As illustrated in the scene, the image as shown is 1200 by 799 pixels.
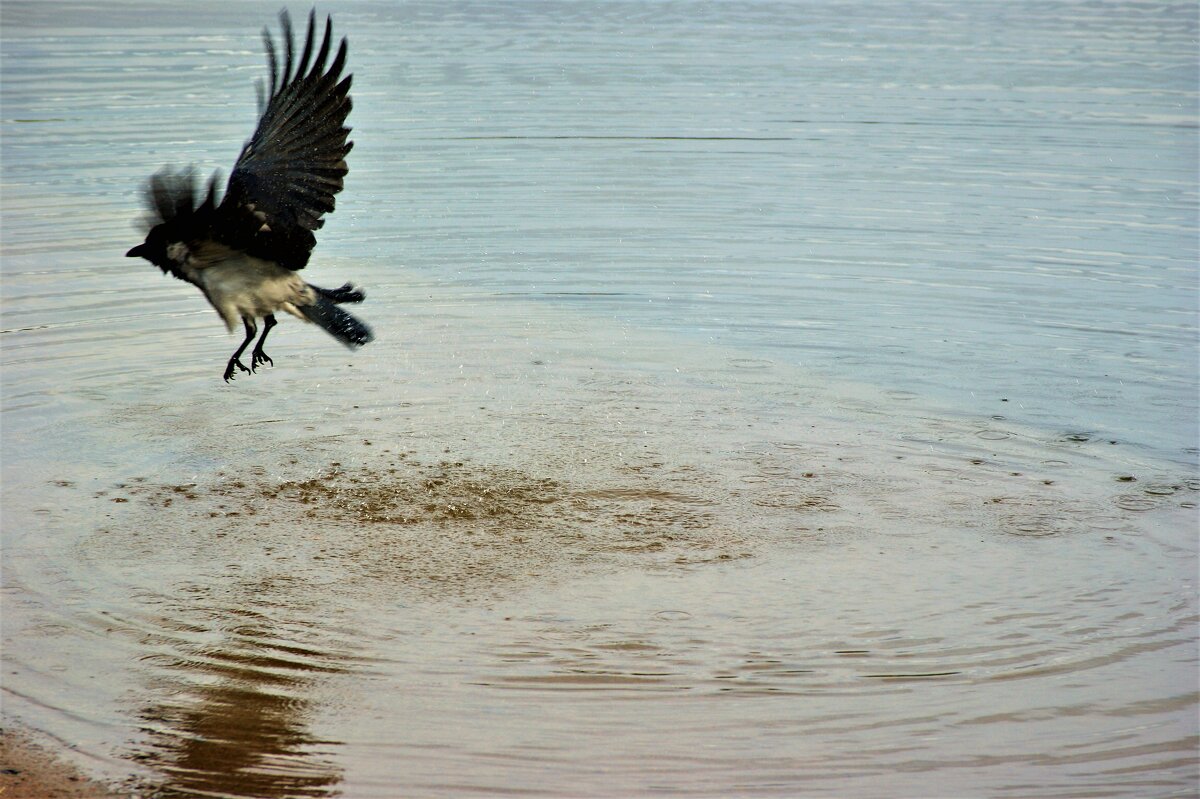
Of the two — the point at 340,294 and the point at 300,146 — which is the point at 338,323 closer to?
the point at 340,294

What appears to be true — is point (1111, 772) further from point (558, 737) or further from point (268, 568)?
point (268, 568)

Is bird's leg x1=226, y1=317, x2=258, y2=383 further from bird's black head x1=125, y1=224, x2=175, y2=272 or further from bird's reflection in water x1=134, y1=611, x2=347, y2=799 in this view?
bird's reflection in water x1=134, y1=611, x2=347, y2=799

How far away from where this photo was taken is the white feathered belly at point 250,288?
5754 millimetres

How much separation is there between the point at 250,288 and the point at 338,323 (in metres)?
0.42

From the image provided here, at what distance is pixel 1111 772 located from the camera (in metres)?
Answer: 3.94

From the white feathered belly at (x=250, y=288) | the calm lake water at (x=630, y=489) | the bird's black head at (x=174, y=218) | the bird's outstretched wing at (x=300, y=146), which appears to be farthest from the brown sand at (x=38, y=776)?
the bird's outstretched wing at (x=300, y=146)

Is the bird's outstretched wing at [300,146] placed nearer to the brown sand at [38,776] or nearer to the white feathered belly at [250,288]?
the white feathered belly at [250,288]

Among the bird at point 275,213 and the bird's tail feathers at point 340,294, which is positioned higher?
the bird at point 275,213

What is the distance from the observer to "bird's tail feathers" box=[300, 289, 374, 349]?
5707mm

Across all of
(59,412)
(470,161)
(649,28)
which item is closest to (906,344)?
(59,412)

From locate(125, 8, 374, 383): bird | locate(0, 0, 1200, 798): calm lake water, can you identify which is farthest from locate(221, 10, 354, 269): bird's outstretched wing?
locate(0, 0, 1200, 798): calm lake water

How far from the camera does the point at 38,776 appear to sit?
3828 millimetres

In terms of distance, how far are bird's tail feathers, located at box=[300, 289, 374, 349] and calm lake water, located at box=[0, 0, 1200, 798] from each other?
0.68 metres

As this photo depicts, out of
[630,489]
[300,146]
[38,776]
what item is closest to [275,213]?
[300,146]
